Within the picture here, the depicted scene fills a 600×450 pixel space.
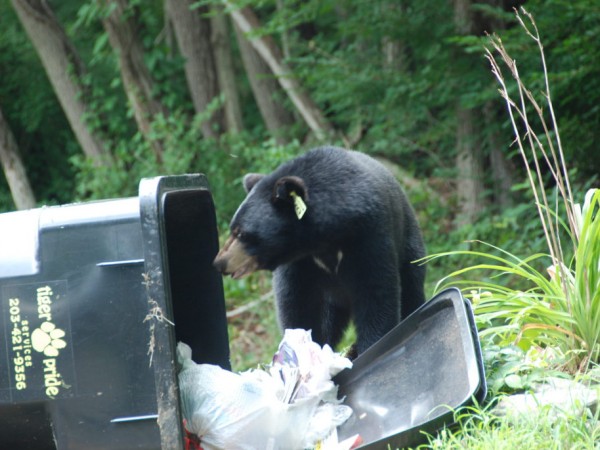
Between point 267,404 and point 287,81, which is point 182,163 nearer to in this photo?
point 287,81

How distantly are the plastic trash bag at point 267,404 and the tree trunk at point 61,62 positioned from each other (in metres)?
8.50

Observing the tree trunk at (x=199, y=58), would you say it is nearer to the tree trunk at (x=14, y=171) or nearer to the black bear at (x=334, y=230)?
the tree trunk at (x=14, y=171)

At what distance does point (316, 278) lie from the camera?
5.02 meters

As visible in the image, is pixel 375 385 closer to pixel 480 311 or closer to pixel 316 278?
pixel 480 311

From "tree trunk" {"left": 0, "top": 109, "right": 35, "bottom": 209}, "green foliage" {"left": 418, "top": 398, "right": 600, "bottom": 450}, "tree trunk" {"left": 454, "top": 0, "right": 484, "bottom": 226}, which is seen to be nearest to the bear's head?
"green foliage" {"left": 418, "top": 398, "right": 600, "bottom": 450}

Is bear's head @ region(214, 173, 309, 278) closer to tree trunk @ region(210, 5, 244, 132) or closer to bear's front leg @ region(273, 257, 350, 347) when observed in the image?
bear's front leg @ region(273, 257, 350, 347)

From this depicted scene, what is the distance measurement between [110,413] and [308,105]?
26.6 ft

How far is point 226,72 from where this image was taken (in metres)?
13.0

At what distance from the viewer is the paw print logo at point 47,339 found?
3516 mm

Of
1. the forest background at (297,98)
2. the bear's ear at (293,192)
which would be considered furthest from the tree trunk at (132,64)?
the bear's ear at (293,192)

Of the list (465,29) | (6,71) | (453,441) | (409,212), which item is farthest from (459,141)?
(6,71)

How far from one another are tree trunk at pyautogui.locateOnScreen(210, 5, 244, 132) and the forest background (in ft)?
0.07

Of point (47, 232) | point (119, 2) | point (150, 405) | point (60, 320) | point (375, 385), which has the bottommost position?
point (375, 385)

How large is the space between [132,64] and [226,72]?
5.33ft
